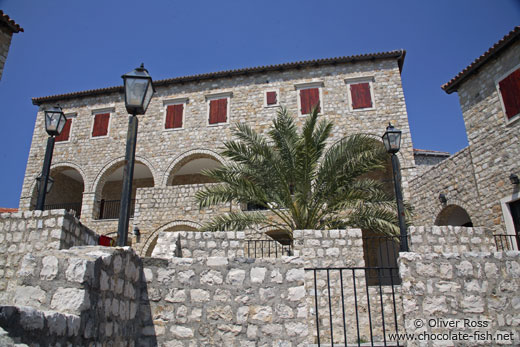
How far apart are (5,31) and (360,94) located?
1384cm

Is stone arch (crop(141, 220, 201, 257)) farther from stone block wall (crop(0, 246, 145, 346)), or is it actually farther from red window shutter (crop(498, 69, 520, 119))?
stone block wall (crop(0, 246, 145, 346))

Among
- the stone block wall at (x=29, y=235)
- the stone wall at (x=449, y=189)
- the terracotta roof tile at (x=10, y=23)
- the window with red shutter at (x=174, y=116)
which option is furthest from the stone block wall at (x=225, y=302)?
the window with red shutter at (x=174, y=116)

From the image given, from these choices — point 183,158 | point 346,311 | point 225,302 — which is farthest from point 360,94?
point 225,302

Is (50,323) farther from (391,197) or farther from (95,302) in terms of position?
(391,197)

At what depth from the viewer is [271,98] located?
733 inches

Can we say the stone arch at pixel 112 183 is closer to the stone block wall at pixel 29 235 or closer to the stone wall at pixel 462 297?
the stone block wall at pixel 29 235

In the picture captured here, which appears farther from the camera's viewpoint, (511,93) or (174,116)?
(174,116)

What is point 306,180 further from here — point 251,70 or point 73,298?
point 251,70

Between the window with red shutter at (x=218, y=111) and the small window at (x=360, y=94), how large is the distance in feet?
19.6

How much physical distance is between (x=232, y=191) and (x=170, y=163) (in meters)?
8.98

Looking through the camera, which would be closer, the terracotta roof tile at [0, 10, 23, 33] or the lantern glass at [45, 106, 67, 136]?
the lantern glass at [45, 106, 67, 136]

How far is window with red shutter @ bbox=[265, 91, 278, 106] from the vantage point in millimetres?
18500

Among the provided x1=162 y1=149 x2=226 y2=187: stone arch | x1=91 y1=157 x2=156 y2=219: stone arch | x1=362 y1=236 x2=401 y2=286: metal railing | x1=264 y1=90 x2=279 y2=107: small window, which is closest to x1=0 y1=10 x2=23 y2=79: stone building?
x1=91 y1=157 x2=156 y2=219: stone arch

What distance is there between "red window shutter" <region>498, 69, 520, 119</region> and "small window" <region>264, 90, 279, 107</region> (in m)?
9.47
